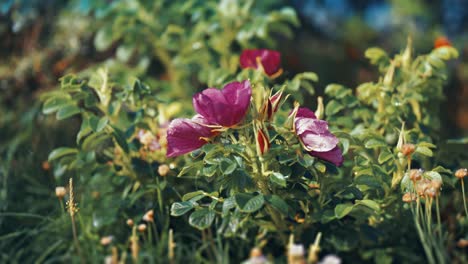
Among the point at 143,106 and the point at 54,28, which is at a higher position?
the point at 143,106

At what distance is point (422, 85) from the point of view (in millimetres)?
1979

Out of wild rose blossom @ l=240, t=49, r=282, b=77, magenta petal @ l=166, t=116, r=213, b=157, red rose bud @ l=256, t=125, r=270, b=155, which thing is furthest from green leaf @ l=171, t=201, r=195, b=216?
wild rose blossom @ l=240, t=49, r=282, b=77

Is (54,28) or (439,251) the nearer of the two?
(439,251)

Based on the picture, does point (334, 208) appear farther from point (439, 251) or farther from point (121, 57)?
point (121, 57)

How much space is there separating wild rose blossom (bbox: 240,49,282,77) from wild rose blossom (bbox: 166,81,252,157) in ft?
1.59

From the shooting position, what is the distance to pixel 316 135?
1.45 metres

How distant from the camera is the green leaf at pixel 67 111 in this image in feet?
5.88

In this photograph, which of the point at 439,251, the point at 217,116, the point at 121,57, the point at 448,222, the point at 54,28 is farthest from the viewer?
the point at 54,28

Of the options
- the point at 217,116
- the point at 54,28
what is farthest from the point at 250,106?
the point at 54,28

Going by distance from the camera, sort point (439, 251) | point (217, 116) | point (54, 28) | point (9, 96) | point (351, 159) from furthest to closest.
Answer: point (54, 28) → point (9, 96) → point (351, 159) → point (217, 116) → point (439, 251)

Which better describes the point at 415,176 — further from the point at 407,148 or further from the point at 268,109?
the point at 268,109

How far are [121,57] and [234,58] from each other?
57cm

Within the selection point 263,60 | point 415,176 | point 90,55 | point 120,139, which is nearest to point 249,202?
point 415,176

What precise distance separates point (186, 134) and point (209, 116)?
9 cm
